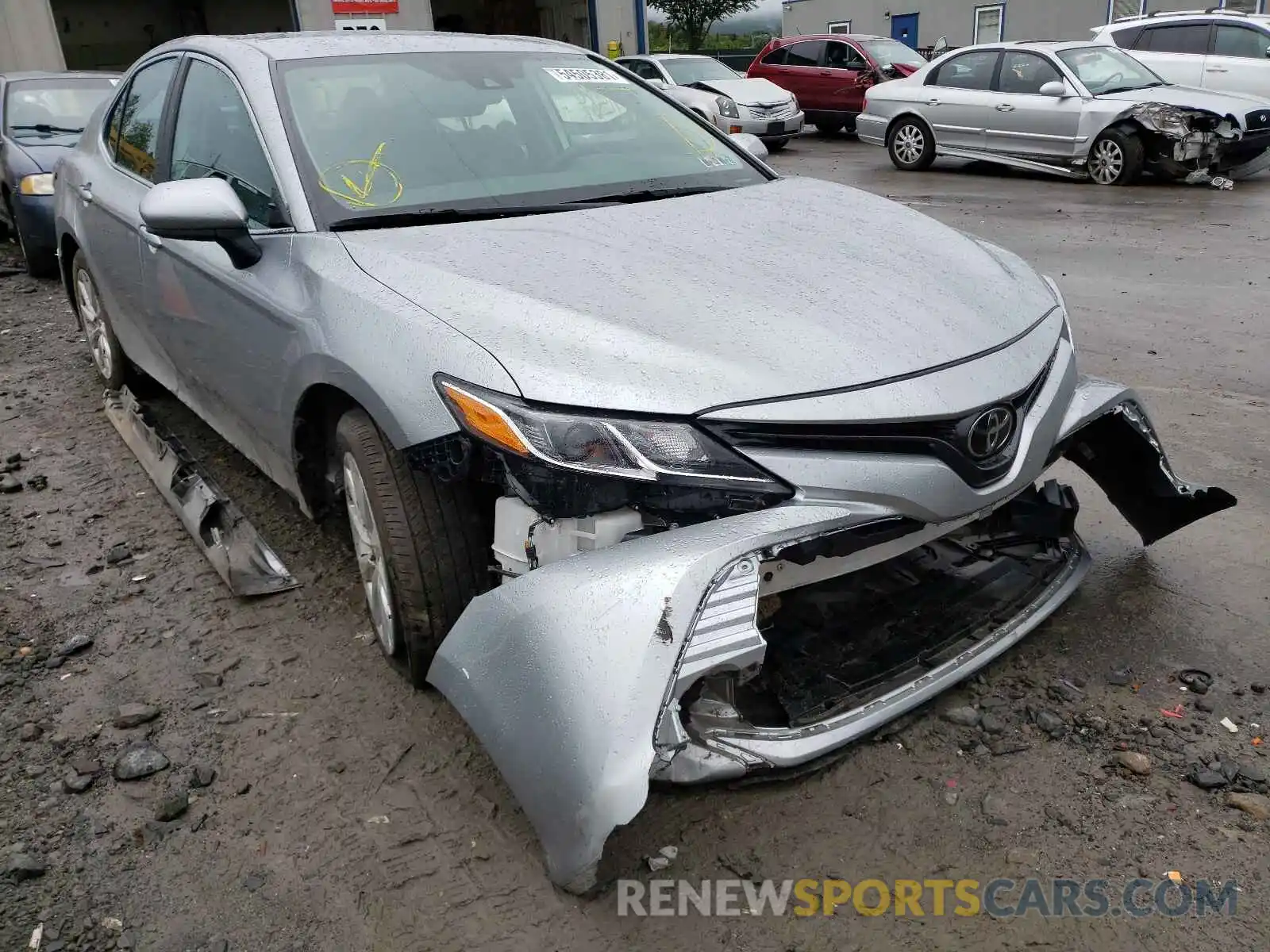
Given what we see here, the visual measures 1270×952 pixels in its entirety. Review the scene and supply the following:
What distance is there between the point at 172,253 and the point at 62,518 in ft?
4.15

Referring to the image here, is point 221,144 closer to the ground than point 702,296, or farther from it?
farther from it

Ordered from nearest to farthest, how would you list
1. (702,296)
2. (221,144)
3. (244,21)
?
(702,296)
(221,144)
(244,21)

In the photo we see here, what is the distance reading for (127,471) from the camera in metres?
4.36

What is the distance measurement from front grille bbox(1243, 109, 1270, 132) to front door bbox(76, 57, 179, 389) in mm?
10439

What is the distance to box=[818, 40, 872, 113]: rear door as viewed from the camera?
55.8ft

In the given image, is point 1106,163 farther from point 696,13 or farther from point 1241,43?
point 696,13

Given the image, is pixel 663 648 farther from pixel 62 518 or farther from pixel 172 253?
pixel 62 518

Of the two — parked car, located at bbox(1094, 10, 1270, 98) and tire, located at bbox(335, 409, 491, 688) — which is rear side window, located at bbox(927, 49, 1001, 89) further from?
tire, located at bbox(335, 409, 491, 688)

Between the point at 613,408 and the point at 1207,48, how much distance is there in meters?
13.4

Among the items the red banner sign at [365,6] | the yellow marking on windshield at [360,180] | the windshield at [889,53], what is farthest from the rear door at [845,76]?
the yellow marking on windshield at [360,180]

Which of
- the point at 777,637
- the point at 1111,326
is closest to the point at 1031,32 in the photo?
the point at 1111,326

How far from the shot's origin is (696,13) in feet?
155

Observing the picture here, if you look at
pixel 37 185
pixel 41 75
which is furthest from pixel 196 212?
pixel 41 75

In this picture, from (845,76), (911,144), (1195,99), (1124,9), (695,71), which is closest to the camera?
(1195,99)
